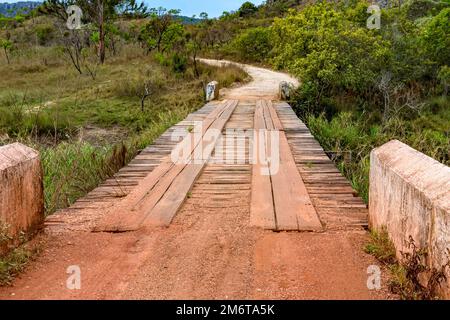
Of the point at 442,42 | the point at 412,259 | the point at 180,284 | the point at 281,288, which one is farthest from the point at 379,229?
the point at 442,42

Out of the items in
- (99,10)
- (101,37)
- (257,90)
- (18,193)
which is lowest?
(18,193)

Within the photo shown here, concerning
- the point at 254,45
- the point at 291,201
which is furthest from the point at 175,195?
the point at 254,45

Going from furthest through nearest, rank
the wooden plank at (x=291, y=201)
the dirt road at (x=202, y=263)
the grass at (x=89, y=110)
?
the grass at (x=89, y=110), the wooden plank at (x=291, y=201), the dirt road at (x=202, y=263)

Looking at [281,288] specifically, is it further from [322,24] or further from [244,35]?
[244,35]

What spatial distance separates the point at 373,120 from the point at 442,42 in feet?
15.7

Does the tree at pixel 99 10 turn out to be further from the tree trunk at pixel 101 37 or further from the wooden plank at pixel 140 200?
the wooden plank at pixel 140 200

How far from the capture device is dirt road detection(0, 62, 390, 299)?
2605mm

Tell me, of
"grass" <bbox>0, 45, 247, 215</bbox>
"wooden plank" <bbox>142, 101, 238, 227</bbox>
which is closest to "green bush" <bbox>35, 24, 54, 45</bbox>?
"grass" <bbox>0, 45, 247, 215</bbox>

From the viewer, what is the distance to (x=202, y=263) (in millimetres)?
2982

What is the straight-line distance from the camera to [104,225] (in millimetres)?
3633

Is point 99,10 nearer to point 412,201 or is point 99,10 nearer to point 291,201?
point 291,201

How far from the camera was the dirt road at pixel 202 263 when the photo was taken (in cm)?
261

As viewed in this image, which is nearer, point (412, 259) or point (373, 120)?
point (412, 259)

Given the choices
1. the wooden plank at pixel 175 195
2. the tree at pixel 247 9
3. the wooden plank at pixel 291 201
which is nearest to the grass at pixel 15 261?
the wooden plank at pixel 175 195
